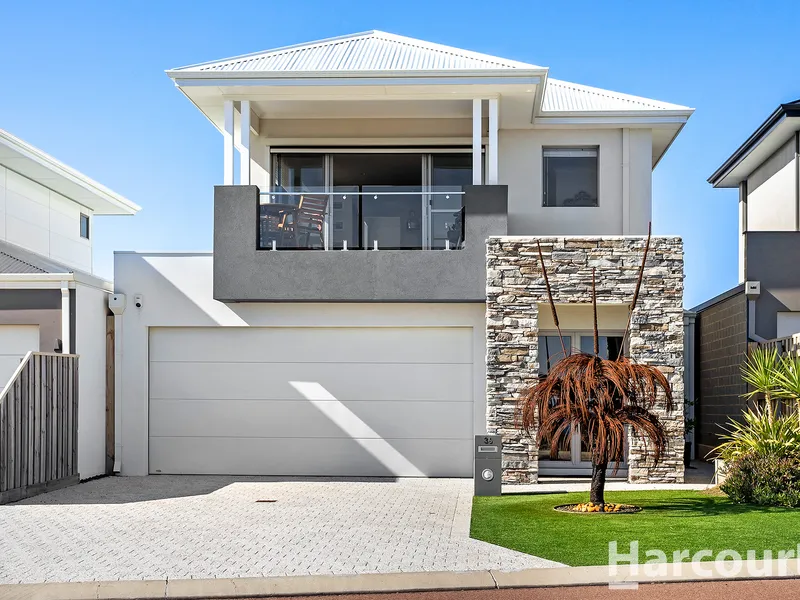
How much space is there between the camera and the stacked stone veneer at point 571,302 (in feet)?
50.4

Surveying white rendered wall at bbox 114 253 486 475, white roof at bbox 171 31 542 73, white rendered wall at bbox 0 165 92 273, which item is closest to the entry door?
white rendered wall at bbox 114 253 486 475

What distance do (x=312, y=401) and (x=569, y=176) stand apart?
6.58 metres

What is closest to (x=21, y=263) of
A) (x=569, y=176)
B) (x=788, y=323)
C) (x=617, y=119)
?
(x=569, y=176)

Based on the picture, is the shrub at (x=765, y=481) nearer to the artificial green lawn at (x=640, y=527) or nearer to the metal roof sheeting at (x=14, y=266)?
the artificial green lawn at (x=640, y=527)

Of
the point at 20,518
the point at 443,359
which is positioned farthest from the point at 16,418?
the point at 443,359

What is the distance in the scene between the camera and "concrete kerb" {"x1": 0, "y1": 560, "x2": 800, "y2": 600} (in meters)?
7.88

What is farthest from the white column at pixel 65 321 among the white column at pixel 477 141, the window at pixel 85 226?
the window at pixel 85 226

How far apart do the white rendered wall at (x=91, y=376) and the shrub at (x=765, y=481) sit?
384 inches

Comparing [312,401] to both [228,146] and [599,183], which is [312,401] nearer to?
[228,146]

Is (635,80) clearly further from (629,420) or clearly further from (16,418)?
(16,418)

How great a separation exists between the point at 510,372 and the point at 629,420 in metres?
3.87

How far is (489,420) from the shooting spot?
50.5 ft

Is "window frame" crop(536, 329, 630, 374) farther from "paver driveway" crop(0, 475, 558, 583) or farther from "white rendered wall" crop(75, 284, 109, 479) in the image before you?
"white rendered wall" crop(75, 284, 109, 479)

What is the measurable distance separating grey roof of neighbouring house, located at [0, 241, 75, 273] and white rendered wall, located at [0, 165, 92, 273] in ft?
3.62
